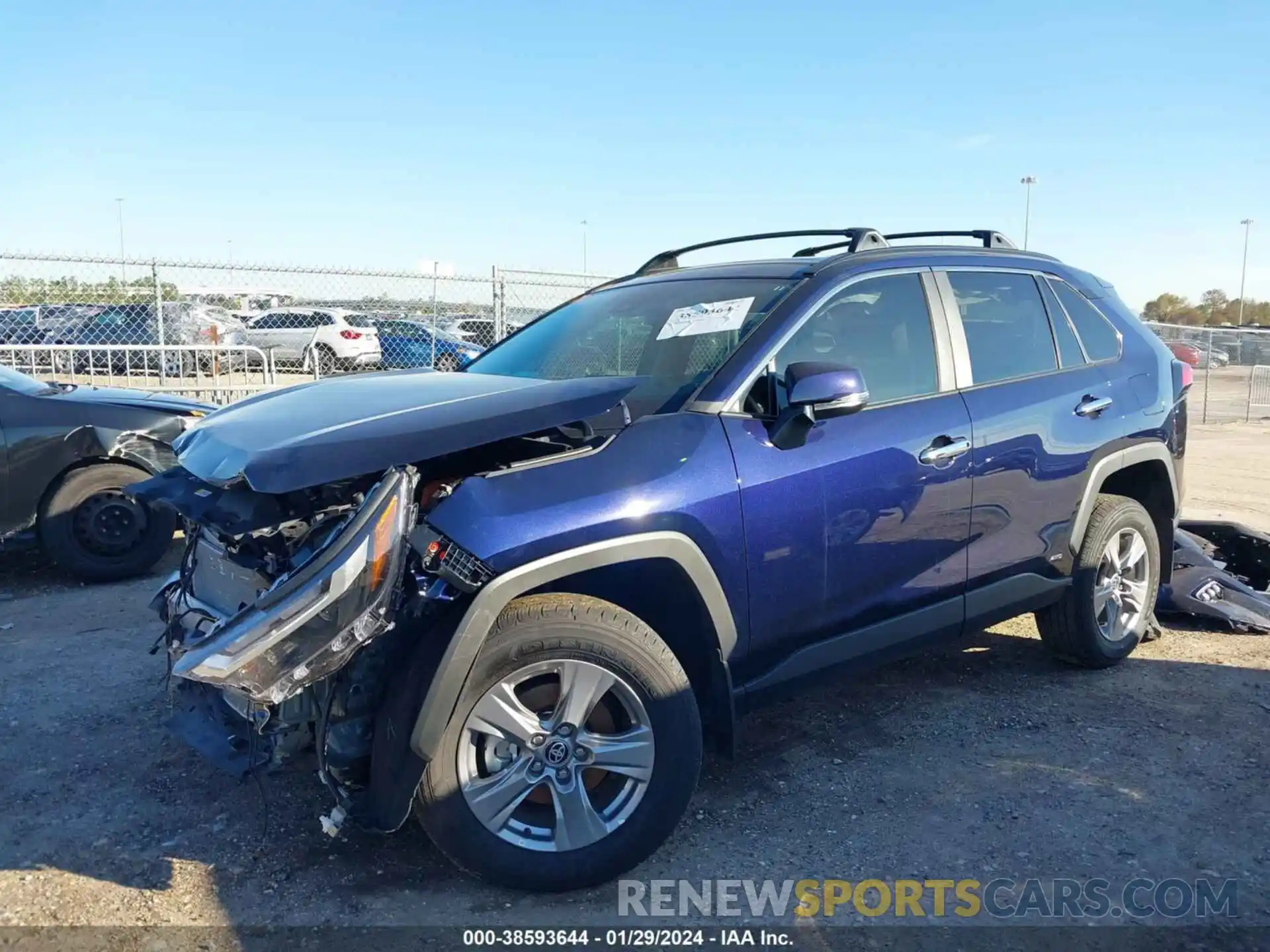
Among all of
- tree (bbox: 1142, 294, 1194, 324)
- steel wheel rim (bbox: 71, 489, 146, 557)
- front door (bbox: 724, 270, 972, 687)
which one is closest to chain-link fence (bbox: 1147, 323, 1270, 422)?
front door (bbox: 724, 270, 972, 687)

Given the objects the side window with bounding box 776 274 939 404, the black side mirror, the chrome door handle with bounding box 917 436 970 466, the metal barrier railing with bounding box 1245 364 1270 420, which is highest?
the side window with bounding box 776 274 939 404

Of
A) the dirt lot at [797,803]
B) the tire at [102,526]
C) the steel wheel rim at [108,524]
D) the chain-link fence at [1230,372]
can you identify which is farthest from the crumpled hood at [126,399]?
the chain-link fence at [1230,372]

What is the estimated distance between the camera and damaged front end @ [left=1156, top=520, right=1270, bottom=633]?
5262 mm

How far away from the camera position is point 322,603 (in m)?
2.46

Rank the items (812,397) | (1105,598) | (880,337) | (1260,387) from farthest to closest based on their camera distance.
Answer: (1260,387) → (1105,598) → (880,337) → (812,397)

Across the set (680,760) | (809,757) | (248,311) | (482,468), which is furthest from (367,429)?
(248,311)

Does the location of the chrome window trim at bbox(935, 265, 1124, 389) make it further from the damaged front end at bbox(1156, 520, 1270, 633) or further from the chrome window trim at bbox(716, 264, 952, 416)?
the damaged front end at bbox(1156, 520, 1270, 633)

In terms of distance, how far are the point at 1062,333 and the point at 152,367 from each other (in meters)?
8.56

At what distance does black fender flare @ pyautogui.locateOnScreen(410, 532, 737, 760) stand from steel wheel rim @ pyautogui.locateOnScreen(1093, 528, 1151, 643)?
2.58 metres

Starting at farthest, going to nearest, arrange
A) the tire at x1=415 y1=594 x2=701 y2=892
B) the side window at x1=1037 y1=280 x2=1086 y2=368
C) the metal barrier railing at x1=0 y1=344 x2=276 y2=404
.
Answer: the metal barrier railing at x1=0 y1=344 x2=276 y2=404
the side window at x1=1037 y1=280 x2=1086 y2=368
the tire at x1=415 y1=594 x2=701 y2=892

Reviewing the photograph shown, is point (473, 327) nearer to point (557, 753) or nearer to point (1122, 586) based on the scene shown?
point (1122, 586)

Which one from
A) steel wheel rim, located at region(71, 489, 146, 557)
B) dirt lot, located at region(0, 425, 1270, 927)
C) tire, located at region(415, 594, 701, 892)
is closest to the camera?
tire, located at region(415, 594, 701, 892)

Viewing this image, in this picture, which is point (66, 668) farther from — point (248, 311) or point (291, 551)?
point (248, 311)

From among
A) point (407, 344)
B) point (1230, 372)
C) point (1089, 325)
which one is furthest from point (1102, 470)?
point (1230, 372)
